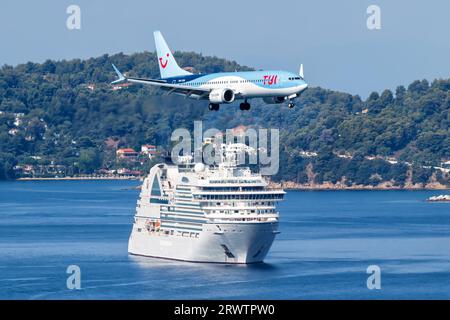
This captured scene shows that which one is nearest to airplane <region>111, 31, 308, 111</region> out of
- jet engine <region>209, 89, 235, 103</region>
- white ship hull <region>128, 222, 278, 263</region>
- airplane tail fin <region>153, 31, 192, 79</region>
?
jet engine <region>209, 89, 235, 103</region>

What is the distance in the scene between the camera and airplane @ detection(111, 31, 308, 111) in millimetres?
86562

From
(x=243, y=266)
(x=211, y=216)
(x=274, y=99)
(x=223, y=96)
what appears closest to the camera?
(x=274, y=99)

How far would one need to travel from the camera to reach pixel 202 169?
11856 cm

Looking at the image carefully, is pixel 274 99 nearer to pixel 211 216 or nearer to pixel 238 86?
pixel 238 86

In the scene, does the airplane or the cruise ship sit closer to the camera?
the airplane

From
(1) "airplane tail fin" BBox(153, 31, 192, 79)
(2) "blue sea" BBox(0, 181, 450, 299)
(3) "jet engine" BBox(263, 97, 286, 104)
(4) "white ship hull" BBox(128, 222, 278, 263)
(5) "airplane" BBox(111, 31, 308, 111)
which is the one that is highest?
(1) "airplane tail fin" BBox(153, 31, 192, 79)

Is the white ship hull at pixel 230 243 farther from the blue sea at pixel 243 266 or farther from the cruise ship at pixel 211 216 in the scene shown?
the blue sea at pixel 243 266

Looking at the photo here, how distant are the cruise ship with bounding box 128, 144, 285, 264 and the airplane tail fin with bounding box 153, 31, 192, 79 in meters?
12.9

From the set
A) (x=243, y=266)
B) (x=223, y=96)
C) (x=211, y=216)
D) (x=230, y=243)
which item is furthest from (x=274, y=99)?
(x=243, y=266)


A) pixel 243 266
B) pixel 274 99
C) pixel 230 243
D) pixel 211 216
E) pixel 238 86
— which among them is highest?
pixel 238 86

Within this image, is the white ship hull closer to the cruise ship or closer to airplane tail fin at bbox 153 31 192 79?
the cruise ship

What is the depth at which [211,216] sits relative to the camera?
363ft

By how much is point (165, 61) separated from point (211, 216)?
47.4ft
